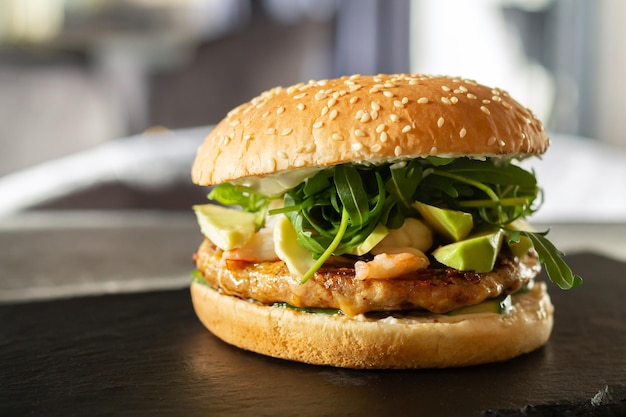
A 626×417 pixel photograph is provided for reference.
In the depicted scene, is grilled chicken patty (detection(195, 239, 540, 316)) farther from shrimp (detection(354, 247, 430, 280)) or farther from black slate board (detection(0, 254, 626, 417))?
black slate board (detection(0, 254, 626, 417))

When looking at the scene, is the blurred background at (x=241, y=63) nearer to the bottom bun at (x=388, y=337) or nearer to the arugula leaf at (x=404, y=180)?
the bottom bun at (x=388, y=337)

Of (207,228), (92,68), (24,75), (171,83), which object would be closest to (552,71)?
(171,83)

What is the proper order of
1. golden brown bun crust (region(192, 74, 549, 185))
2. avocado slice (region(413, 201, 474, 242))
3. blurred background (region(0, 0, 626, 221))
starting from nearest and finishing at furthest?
golden brown bun crust (region(192, 74, 549, 185)) < avocado slice (region(413, 201, 474, 242)) < blurred background (region(0, 0, 626, 221))

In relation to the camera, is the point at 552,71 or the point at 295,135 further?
the point at 552,71

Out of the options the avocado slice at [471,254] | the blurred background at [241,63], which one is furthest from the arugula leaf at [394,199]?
the blurred background at [241,63]

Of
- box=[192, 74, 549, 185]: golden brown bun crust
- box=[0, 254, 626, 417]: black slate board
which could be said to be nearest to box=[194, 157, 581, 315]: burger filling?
box=[192, 74, 549, 185]: golden brown bun crust

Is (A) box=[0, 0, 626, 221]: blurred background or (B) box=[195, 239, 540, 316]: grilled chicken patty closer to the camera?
(B) box=[195, 239, 540, 316]: grilled chicken patty

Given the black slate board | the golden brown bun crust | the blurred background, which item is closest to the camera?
the black slate board

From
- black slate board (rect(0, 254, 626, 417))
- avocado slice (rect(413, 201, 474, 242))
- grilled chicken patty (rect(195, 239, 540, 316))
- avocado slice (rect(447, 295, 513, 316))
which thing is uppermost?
avocado slice (rect(413, 201, 474, 242))

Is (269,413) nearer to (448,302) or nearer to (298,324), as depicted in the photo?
(298,324)
